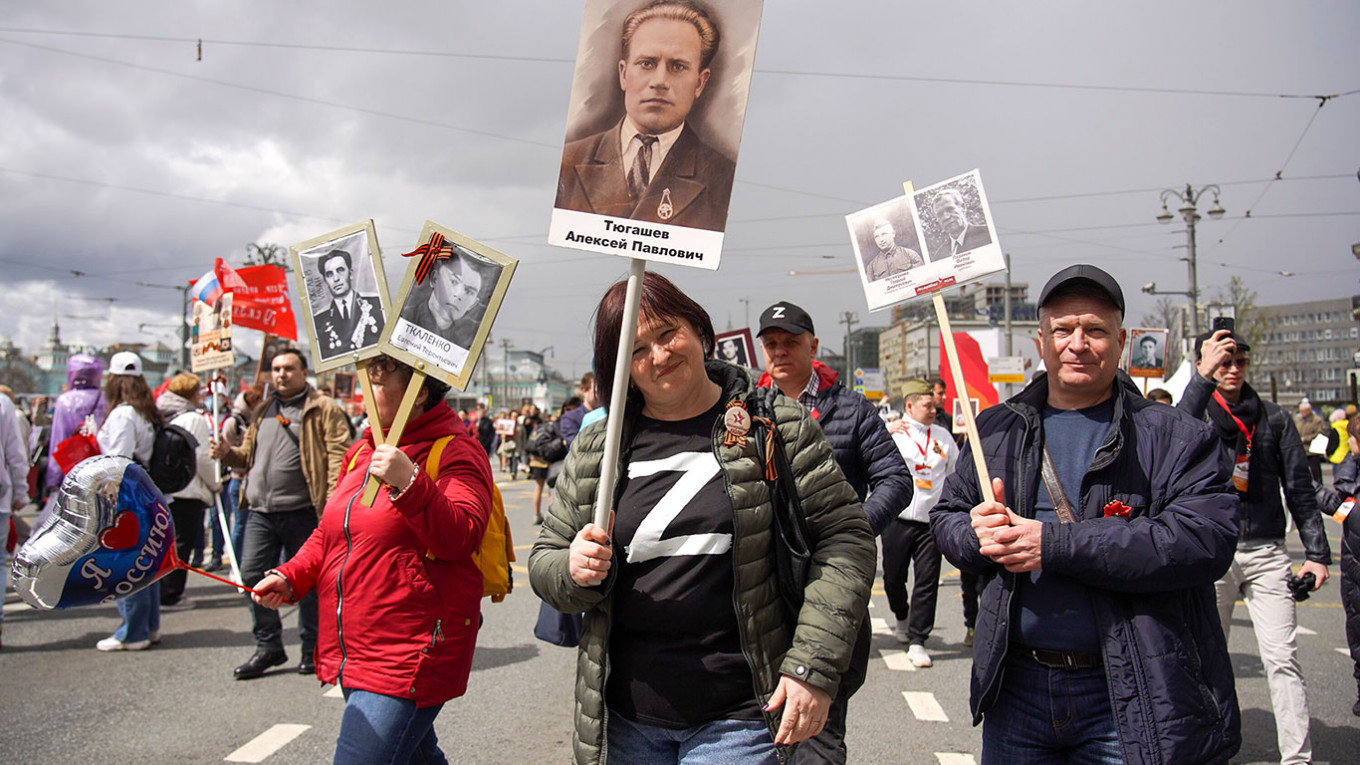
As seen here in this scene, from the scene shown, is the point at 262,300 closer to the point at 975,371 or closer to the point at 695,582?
the point at 695,582

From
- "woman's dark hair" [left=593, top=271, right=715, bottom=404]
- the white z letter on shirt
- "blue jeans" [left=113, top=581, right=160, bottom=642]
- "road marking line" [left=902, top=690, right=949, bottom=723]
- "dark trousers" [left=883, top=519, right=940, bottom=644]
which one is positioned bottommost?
"road marking line" [left=902, top=690, right=949, bottom=723]

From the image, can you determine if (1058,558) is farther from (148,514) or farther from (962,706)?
(962,706)

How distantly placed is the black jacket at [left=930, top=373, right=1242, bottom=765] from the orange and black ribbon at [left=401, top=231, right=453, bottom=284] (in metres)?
1.91

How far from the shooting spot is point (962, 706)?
18.3ft

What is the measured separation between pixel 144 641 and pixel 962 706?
611 centimetres

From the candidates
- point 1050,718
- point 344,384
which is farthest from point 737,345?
point 344,384

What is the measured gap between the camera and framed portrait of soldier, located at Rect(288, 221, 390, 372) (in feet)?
10.7

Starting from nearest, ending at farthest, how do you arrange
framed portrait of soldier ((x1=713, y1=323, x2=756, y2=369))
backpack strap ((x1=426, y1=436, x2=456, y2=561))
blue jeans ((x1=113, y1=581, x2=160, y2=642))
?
backpack strap ((x1=426, y1=436, x2=456, y2=561))
blue jeans ((x1=113, y1=581, x2=160, y2=642))
framed portrait of soldier ((x1=713, y1=323, x2=756, y2=369))

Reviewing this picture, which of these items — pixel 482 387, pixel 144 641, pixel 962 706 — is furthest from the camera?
pixel 482 387

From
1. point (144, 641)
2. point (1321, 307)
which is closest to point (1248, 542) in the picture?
point (144, 641)

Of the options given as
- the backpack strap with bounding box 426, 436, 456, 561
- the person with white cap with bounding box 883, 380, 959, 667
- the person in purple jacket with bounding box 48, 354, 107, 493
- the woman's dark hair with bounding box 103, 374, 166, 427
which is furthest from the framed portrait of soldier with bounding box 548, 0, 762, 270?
the person in purple jacket with bounding box 48, 354, 107, 493

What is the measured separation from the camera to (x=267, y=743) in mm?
4871

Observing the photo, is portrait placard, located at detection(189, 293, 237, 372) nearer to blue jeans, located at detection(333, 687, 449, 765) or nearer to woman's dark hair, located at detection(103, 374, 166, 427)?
woman's dark hair, located at detection(103, 374, 166, 427)

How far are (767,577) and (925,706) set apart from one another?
3.83 m
